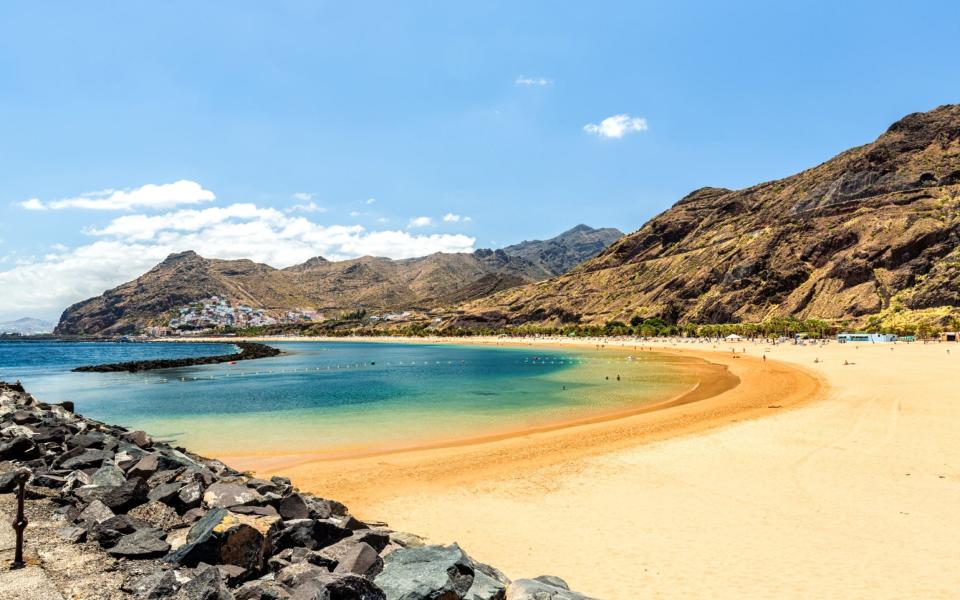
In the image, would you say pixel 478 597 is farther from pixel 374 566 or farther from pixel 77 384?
pixel 77 384

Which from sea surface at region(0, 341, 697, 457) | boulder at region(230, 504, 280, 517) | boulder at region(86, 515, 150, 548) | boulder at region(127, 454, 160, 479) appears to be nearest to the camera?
boulder at region(86, 515, 150, 548)

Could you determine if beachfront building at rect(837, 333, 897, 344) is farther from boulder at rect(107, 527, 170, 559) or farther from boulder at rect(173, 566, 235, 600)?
boulder at rect(107, 527, 170, 559)

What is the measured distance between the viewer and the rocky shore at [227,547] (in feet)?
21.6

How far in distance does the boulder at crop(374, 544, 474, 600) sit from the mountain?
13831 centimetres

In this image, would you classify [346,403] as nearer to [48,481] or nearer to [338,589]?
[48,481]

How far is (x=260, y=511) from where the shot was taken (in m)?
9.64

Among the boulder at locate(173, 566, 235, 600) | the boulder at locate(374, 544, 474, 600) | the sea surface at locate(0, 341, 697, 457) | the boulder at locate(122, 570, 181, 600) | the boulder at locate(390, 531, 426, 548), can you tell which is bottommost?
the sea surface at locate(0, 341, 697, 457)

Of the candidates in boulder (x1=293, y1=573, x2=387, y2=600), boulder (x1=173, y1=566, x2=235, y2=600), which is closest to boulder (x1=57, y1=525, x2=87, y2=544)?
boulder (x1=173, y1=566, x2=235, y2=600)

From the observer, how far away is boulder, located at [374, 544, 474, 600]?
6734 mm

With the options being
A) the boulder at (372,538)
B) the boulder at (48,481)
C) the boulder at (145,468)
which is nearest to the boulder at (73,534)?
the boulder at (48,481)

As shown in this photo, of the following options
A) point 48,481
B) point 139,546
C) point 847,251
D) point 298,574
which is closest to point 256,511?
point 139,546

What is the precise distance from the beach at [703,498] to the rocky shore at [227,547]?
11.4 ft

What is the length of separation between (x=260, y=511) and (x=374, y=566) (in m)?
3.44

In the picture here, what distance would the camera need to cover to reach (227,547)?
757 centimetres
